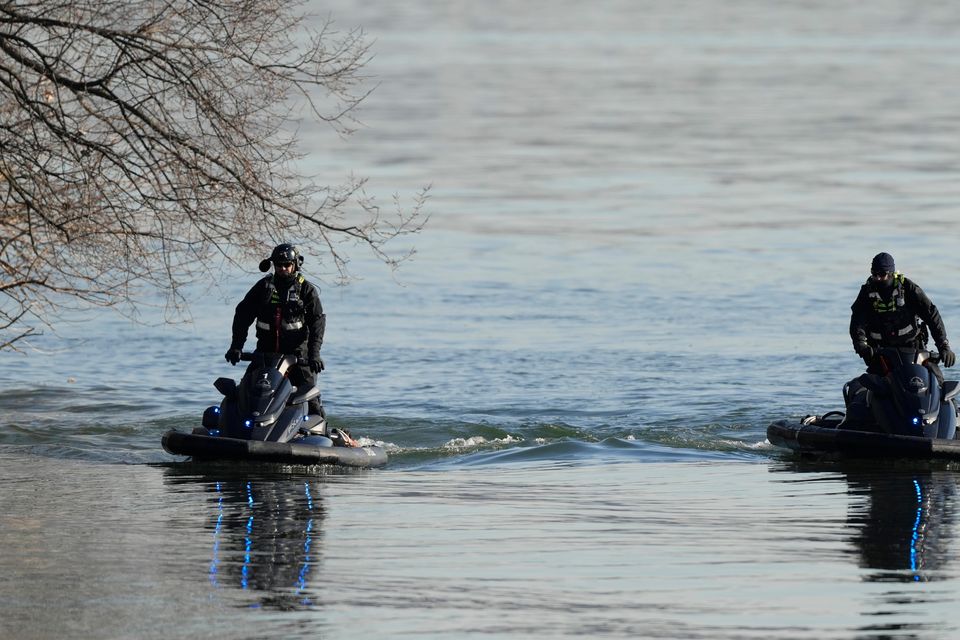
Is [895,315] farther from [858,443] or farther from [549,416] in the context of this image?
[549,416]

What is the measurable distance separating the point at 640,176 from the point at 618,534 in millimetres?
28865

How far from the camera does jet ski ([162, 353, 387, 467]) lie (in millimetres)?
16594

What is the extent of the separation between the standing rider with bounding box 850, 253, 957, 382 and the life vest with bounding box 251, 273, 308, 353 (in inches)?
184

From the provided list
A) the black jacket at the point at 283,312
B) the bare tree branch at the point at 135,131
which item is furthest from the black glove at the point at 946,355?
the black jacket at the point at 283,312

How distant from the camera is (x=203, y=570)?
12.2m

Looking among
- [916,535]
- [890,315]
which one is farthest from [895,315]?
[916,535]

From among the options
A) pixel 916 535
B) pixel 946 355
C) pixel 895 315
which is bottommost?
pixel 916 535

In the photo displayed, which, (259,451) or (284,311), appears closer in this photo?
(259,451)

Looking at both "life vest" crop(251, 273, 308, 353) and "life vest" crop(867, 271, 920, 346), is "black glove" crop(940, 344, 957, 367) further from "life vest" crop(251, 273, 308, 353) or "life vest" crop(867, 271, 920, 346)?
"life vest" crop(251, 273, 308, 353)

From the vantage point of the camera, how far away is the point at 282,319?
1694 cm

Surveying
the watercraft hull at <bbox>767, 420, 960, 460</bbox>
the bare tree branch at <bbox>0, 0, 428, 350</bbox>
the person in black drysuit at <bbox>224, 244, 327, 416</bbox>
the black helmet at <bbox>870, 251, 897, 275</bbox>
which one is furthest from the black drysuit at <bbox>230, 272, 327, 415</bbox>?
the black helmet at <bbox>870, 251, 897, 275</bbox>

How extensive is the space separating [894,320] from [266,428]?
542 centimetres

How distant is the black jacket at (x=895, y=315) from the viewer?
17078 millimetres

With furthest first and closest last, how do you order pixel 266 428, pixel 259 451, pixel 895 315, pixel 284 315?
pixel 895 315 < pixel 284 315 < pixel 266 428 < pixel 259 451
